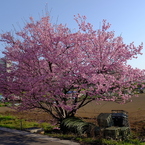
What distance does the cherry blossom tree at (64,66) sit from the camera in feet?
28.8

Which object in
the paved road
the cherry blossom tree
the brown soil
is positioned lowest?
the paved road

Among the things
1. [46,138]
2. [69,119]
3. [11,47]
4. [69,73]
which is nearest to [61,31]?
[69,73]

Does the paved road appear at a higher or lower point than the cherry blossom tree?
lower

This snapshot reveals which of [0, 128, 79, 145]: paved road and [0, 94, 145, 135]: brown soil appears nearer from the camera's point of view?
[0, 128, 79, 145]: paved road

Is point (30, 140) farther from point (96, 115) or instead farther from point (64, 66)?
point (96, 115)

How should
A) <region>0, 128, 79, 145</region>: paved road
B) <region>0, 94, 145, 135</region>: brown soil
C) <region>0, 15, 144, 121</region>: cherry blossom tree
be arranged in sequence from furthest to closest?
1. <region>0, 94, 145, 135</region>: brown soil
2. <region>0, 15, 144, 121</region>: cherry blossom tree
3. <region>0, 128, 79, 145</region>: paved road

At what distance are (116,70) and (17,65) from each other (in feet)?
16.5

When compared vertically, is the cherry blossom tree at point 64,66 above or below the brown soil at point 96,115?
above

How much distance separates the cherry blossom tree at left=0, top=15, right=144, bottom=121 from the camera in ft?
28.8

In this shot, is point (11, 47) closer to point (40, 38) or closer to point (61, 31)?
point (40, 38)

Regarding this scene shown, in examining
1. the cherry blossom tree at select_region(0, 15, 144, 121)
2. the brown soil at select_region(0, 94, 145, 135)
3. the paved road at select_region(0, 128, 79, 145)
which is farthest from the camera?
the brown soil at select_region(0, 94, 145, 135)

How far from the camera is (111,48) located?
935 cm

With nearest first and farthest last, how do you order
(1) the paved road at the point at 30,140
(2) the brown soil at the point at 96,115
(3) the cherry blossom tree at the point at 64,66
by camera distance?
(1) the paved road at the point at 30,140 → (3) the cherry blossom tree at the point at 64,66 → (2) the brown soil at the point at 96,115

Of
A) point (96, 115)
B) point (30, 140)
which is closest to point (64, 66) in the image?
point (30, 140)
